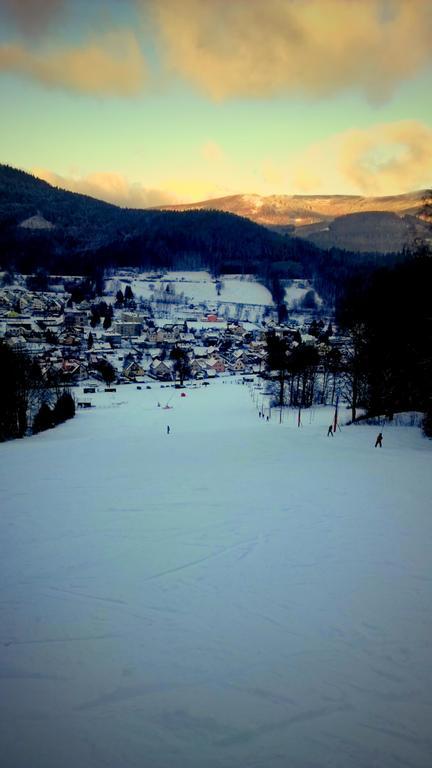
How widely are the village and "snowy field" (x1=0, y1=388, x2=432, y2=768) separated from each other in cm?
4169

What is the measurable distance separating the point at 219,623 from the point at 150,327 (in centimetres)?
10884

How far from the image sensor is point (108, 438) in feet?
76.1

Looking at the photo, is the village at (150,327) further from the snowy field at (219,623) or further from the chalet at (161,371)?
the snowy field at (219,623)

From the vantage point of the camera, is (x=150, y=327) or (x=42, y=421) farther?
(x=150, y=327)

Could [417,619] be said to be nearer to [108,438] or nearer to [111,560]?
[111,560]

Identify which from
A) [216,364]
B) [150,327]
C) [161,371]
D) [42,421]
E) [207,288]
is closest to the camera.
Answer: [42,421]

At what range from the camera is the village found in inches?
2859

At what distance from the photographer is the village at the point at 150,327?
72625 millimetres

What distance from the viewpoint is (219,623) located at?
5.56 meters

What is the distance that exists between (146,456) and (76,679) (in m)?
12.6

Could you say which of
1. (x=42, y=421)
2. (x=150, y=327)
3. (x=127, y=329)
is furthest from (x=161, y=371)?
(x=42, y=421)

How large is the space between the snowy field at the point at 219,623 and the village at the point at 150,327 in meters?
41.7

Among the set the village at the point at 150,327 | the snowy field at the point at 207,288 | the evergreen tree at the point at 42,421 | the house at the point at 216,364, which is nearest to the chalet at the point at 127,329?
the village at the point at 150,327

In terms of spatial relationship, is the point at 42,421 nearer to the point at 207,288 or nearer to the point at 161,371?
the point at 161,371
